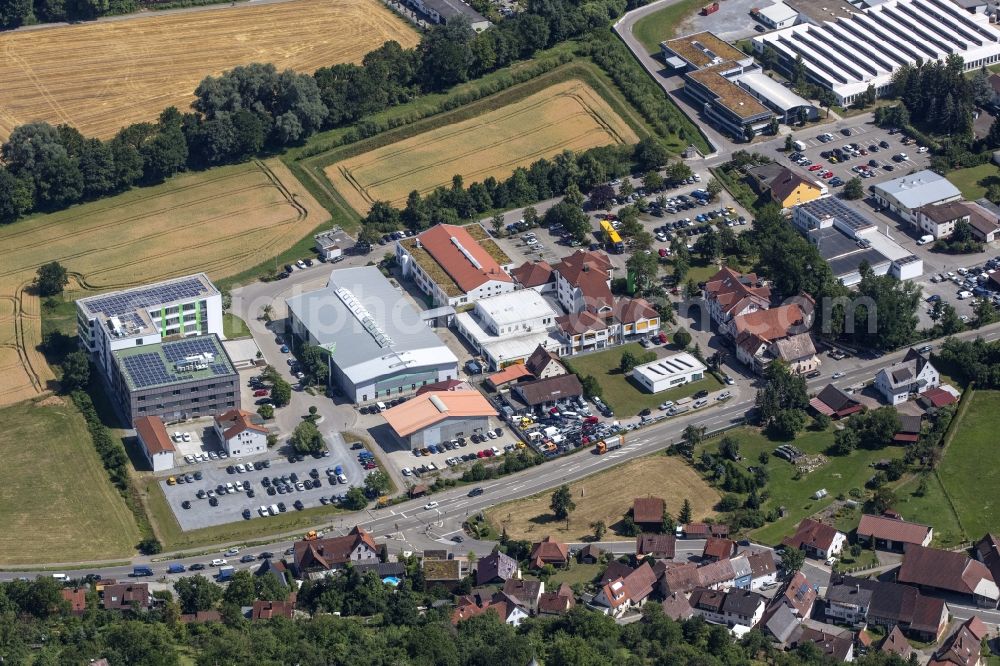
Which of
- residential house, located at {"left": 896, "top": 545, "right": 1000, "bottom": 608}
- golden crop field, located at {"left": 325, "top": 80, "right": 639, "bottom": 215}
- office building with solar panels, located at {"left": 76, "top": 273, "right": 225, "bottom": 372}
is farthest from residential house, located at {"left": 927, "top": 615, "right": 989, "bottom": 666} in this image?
golden crop field, located at {"left": 325, "top": 80, "right": 639, "bottom": 215}

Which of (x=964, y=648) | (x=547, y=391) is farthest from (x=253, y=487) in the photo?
(x=964, y=648)

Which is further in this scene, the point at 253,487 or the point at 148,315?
the point at 148,315

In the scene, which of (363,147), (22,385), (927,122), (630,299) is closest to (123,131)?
(363,147)

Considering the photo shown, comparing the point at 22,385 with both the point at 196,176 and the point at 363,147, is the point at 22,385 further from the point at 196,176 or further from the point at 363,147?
the point at 363,147

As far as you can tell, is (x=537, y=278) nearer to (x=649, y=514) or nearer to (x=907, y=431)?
(x=649, y=514)

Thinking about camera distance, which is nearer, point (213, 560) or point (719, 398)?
point (213, 560)

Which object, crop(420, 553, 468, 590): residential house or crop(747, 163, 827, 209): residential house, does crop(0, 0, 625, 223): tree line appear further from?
crop(420, 553, 468, 590): residential house

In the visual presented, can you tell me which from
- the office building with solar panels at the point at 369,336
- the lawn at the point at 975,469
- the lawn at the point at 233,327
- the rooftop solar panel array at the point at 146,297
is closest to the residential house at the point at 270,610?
the office building with solar panels at the point at 369,336
